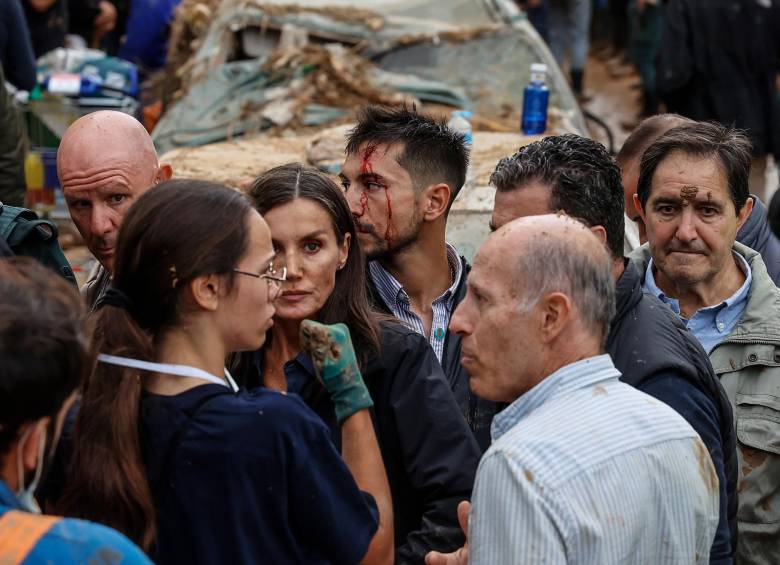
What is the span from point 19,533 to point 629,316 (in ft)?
5.39

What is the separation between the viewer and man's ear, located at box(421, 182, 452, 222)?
12.1 ft

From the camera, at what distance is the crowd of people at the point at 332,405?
6.39 feet

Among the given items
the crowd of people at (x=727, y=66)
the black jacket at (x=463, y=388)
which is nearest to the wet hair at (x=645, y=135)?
the black jacket at (x=463, y=388)

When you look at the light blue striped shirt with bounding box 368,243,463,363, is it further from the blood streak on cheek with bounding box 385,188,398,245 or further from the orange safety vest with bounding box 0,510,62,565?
the orange safety vest with bounding box 0,510,62,565

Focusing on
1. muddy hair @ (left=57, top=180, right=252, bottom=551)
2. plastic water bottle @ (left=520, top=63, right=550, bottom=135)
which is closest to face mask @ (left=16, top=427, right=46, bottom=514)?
muddy hair @ (left=57, top=180, right=252, bottom=551)

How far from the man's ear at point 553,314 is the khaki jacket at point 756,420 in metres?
1.28

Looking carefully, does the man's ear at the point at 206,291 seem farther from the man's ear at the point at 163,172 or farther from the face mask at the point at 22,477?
the man's ear at the point at 163,172

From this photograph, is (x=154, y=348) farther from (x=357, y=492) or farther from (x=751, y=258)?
(x=751, y=258)

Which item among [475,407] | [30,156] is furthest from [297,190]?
[30,156]

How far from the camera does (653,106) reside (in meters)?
11.8

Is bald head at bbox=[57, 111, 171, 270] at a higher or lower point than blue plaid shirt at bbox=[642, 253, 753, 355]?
higher

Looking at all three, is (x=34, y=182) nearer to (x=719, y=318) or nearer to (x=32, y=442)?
(x=719, y=318)

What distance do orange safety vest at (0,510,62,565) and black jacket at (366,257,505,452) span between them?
153 centimetres

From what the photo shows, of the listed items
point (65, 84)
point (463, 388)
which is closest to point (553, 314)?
point (463, 388)
